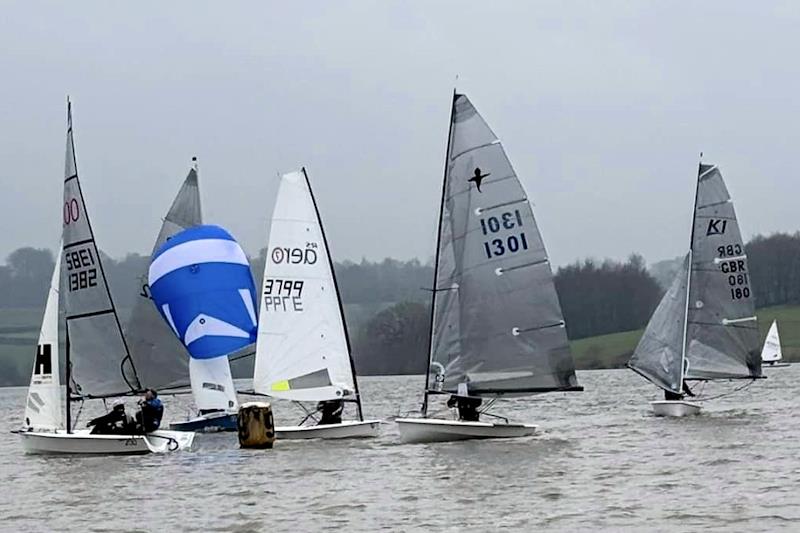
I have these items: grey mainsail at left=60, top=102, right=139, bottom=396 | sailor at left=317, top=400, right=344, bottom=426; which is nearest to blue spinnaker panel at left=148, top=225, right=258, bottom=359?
sailor at left=317, top=400, right=344, bottom=426

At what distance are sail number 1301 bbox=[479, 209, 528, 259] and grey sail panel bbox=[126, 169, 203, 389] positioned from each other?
12.4 metres

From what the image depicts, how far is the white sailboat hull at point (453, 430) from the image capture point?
30.0 metres

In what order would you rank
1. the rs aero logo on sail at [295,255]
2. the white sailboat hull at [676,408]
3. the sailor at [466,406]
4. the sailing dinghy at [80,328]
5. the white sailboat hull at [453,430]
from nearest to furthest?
1. the white sailboat hull at [453,430]
2. the sailor at [466,406]
3. the sailing dinghy at [80,328]
4. the rs aero logo on sail at [295,255]
5. the white sailboat hull at [676,408]

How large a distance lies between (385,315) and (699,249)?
70201mm

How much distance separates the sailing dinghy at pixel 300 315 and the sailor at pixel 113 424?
4381 mm

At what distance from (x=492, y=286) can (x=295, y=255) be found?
229 inches

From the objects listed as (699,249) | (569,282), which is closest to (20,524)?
(699,249)

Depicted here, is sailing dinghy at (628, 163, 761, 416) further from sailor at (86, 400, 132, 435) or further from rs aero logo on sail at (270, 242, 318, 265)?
sailor at (86, 400, 132, 435)

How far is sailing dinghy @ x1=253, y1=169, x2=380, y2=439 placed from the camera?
34.5 meters

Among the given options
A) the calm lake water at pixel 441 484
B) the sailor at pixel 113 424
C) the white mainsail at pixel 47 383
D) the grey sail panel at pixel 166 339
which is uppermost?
the grey sail panel at pixel 166 339

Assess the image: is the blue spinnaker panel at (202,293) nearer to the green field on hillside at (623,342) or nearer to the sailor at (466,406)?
the sailor at (466,406)

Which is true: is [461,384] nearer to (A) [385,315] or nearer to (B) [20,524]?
(B) [20,524]

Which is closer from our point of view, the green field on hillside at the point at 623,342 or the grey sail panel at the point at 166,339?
the grey sail panel at the point at 166,339

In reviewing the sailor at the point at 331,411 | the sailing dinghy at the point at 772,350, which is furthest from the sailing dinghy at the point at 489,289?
the sailing dinghy at the point at 772,350
